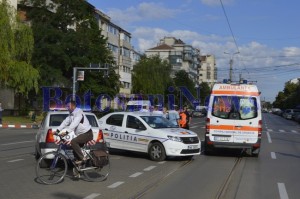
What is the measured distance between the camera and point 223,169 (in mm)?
13547

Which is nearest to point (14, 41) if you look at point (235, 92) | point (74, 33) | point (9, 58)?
point (9, 58)

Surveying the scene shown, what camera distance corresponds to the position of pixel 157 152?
15.1 metres

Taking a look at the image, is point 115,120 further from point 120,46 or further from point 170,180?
point 120,46

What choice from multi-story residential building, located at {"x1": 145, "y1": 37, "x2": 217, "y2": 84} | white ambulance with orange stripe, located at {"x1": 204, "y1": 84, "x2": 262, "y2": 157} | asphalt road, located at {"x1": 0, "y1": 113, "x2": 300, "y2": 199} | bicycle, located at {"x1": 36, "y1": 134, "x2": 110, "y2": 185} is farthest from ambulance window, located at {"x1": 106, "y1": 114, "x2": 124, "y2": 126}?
multi-story residential building, located at {"x1": 145, "y1": 37, "x2": 217, "y2": 84}

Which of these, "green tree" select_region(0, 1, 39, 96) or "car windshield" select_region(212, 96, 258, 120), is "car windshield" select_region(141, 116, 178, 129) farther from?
"green tree" select_region(0, 1, 39, 96)

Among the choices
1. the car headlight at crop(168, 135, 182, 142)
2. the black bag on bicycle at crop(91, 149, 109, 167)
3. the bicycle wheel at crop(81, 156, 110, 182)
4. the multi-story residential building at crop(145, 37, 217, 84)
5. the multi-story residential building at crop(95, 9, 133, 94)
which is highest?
the multi-story residential building at crop(145, 37, 217, 84)

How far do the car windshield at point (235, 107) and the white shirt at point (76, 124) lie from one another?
763 centimetres

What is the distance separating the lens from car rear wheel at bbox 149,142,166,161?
1495 cm

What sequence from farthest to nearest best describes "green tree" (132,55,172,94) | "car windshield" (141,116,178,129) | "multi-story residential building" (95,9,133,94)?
"green tree" (132,55,172,94)
"multi-story residential building" (95,9,133,94)
"car windshield" (141,116,178,129)

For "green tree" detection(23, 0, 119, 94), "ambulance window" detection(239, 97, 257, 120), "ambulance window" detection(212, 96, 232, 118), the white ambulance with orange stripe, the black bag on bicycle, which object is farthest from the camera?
"green tree" detection(23, 0, 119, 94)

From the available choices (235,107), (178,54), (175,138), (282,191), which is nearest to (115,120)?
(175,138)

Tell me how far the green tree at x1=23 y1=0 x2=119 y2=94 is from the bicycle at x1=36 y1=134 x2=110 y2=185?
38.5 m

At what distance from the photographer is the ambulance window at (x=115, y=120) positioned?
16.3 meters

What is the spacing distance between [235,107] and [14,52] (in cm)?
2528
